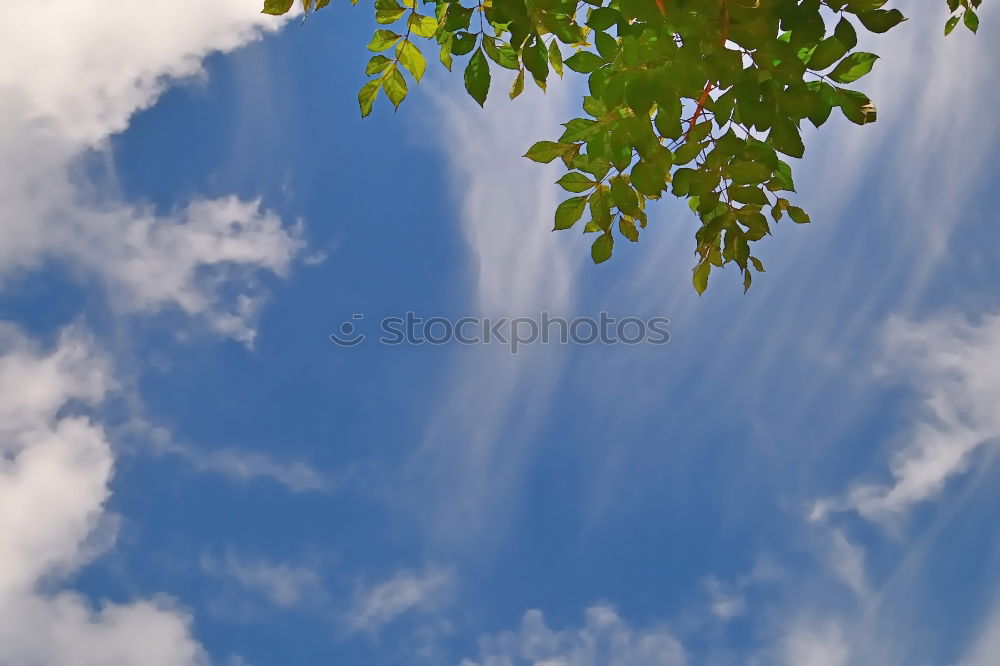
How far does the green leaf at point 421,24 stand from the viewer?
2.15 m

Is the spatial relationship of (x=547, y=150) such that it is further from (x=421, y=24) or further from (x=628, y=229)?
(x=421, y=24)

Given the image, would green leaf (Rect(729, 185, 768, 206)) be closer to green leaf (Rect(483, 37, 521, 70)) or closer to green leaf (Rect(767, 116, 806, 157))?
green leaf (Rect(767, 116, 806, 157))

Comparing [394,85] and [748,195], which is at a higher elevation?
[394,85]

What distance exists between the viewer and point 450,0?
6.28ft

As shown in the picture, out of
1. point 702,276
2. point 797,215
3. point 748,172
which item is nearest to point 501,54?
point 748,172

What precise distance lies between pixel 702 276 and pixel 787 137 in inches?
24.3

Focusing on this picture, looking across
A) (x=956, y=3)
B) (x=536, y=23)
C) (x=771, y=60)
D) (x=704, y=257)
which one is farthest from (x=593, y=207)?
(x=956, y=3)

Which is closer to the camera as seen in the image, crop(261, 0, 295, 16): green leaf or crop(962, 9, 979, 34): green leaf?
crop(261, 0, 295, 16): green leaf

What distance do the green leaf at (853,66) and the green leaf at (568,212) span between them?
29.5 inches

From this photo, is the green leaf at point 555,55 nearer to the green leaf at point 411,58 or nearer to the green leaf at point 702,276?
the green leaf at point 411,58

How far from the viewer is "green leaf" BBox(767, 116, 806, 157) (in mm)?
1650

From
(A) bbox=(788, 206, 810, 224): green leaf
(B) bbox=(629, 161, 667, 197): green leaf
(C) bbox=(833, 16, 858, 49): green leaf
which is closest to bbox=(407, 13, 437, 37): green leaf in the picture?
(B) bbox=(629, 161, 667, 197): green leaf

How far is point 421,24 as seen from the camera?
216 centimetres

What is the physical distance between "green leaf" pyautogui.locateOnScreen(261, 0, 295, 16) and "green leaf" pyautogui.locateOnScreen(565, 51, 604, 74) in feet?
2.88
